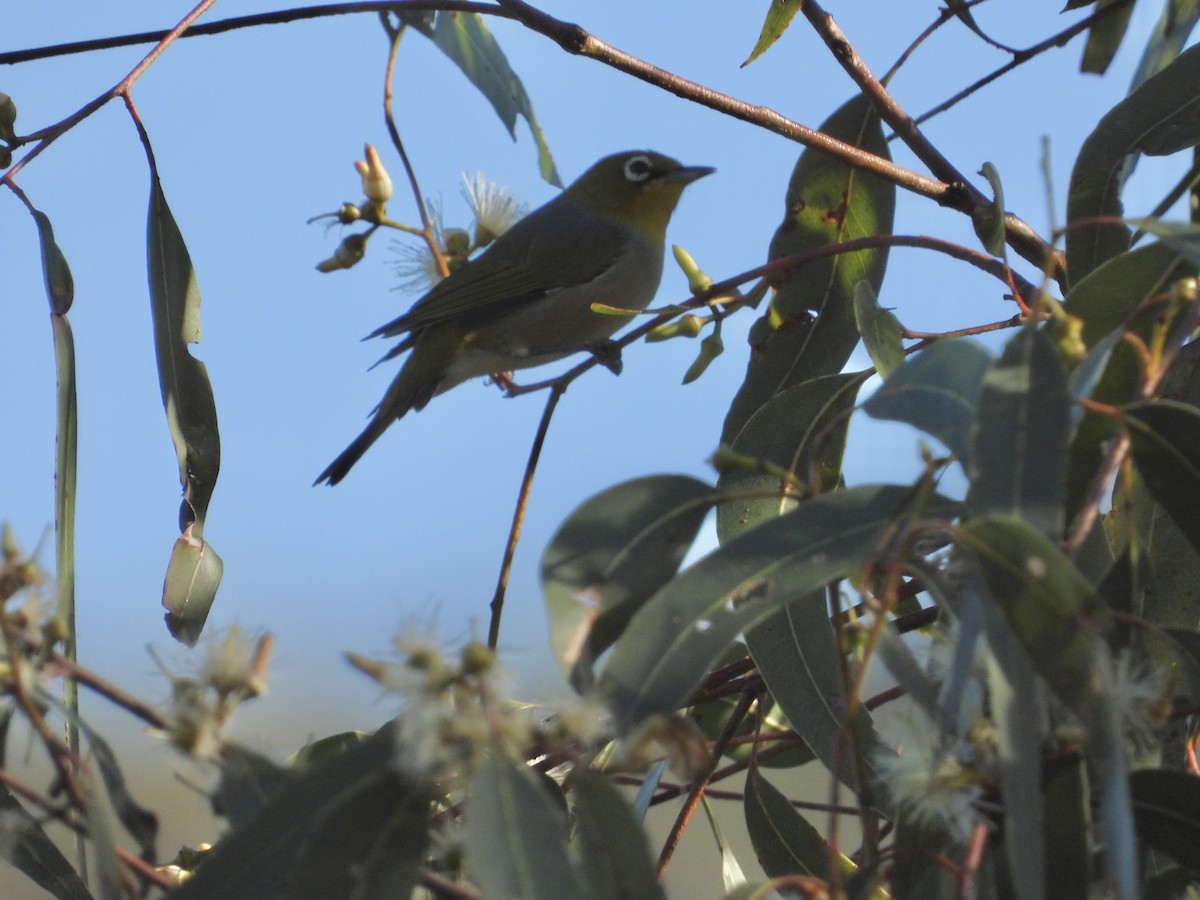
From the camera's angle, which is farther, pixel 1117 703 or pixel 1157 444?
pixel 1157 444

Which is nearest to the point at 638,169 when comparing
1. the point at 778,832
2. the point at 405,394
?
the point at 405,394

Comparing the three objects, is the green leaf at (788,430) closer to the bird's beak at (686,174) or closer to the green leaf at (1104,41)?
the green leaf at (1104,41)

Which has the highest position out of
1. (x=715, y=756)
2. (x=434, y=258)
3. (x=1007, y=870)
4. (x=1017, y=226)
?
(x=434, y=258)

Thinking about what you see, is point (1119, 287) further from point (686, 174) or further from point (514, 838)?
point (686, 174)

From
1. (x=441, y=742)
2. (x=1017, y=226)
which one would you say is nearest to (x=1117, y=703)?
(x=441, y=742)

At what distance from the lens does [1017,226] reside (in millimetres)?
2189

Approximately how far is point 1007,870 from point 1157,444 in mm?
445

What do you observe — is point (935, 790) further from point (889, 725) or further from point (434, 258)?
point (434, 258)

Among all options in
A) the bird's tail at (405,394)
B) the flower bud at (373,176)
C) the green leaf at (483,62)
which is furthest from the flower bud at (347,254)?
the bird's tail at (405,394)

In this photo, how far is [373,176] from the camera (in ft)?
9.30

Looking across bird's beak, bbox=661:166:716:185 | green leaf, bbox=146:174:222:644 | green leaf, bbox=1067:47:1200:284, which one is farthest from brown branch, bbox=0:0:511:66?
bird's beak, bbox=661:166:716:185

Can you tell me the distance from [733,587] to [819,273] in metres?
1.39

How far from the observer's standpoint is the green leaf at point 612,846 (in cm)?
105

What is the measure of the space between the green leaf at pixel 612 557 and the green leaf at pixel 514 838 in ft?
0.43
